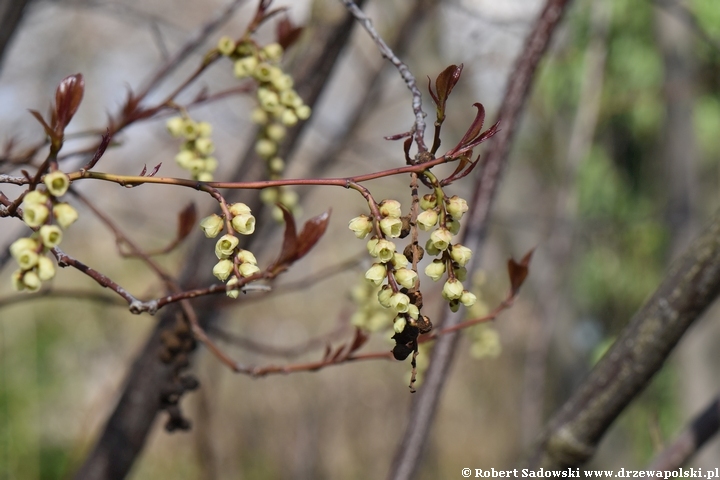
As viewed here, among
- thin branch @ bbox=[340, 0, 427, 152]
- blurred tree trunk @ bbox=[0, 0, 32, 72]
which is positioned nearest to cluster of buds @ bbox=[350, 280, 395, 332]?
thin branch @ bbox=[340, 0, 427, 152]

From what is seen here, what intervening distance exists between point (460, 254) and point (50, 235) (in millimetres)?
317

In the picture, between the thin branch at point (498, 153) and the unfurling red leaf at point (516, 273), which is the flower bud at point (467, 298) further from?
the thin branch at point (498, 153)

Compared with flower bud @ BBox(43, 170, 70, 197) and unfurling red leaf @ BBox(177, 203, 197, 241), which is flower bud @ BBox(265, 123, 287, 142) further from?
flower bud @ BBox(43, 170, 70, 197)

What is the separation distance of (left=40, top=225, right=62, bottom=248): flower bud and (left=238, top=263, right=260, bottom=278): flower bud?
153mm

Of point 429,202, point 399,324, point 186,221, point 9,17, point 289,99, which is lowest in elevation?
point 399,324

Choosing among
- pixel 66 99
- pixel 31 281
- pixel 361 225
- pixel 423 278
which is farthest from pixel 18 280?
pixel 423 278

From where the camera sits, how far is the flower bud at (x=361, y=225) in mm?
557

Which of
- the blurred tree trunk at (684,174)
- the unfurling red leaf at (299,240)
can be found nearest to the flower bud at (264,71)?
the unfurling red leaf at (299,240)

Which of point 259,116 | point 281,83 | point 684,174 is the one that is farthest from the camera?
point 684,174

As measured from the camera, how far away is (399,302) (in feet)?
1.74

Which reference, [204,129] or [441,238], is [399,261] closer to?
[441,238]

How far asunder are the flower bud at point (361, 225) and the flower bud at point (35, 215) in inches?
9.1

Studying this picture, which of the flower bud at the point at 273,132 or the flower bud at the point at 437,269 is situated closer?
the flower bud at the point at 437,269

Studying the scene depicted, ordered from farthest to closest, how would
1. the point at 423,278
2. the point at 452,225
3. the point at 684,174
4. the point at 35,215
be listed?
the point at 423,278
the point at 684,174
the point at 452,225
the point at 35,215
